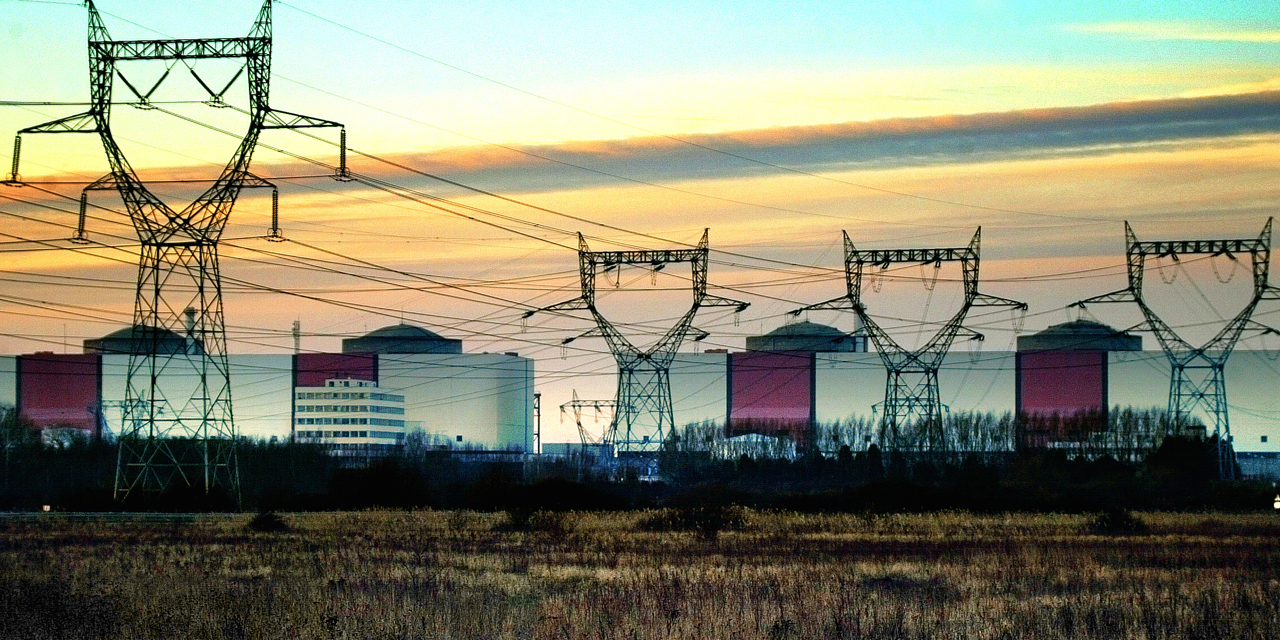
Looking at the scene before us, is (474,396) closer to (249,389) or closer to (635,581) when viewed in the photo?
(249,389)

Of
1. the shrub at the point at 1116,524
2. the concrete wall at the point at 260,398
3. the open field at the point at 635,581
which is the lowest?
the shrub at the point at 1116,524

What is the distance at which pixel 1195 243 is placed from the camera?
6172 cm

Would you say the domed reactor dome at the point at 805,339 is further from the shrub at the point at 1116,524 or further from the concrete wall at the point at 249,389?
the shrub at the point at 1116,524

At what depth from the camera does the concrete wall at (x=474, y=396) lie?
107m

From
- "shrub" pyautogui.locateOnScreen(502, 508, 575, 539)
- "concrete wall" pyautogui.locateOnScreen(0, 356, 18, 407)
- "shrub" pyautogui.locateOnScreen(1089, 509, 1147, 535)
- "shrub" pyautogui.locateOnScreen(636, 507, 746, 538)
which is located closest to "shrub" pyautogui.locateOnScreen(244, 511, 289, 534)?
"shrub" pyautogui.locateOnScreen(502, 508, 575, 539)

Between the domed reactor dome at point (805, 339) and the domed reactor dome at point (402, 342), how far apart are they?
2439cm

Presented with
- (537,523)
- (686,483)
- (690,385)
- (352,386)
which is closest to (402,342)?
(352,386)

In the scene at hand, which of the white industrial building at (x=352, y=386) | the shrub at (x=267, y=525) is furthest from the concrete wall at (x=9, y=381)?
the shrub at (x=267, y=525)

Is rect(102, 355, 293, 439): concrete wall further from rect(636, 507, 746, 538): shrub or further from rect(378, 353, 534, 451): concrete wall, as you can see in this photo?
rect(636, 507, 746, 538): shrub

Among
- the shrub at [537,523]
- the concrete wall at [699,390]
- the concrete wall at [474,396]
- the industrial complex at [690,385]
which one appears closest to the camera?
the shrub at [537,523]

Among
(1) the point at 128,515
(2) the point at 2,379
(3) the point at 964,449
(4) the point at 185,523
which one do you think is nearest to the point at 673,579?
(4) the point at 185,523

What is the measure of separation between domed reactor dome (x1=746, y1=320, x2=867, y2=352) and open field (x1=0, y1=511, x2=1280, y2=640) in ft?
222

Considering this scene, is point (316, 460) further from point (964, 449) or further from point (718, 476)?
point (964, 449)

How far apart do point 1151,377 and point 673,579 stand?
8071 cm
